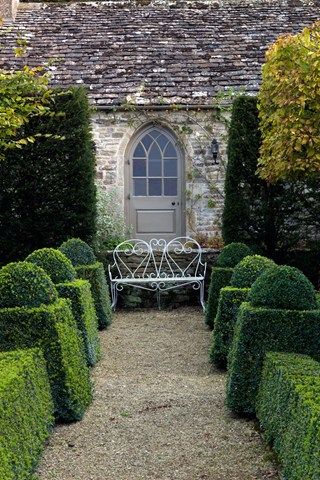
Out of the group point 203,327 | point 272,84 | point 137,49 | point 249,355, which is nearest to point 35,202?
point 203,327

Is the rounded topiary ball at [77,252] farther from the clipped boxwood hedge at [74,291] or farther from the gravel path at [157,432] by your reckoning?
the gravel path at [157,432]

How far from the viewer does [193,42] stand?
1792 centimetres

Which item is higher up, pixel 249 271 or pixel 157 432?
pixel 249 271

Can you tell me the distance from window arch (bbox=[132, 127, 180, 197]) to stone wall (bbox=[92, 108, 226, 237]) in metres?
0.27

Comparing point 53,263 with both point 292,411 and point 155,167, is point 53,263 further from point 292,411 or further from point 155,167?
point 155,167

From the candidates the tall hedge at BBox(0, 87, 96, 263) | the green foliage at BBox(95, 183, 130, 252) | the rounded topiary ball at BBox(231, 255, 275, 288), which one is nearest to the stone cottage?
the green foliage at BBox(95, 183, 130, 252)

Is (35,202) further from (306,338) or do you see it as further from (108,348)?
(306,338)

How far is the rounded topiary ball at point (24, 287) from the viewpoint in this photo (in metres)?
6.43

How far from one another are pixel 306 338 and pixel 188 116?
415 inches

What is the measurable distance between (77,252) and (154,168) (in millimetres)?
5509

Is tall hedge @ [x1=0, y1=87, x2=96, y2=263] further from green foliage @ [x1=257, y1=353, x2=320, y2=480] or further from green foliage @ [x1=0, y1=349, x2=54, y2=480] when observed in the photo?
green foliage @ [x1=257, y1=353, x2=320, y2=480]

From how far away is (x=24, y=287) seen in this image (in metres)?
6.46

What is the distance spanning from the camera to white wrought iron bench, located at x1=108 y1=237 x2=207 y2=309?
13484mm

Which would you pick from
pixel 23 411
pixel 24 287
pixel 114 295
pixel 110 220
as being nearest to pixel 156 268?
pixel 114 295
